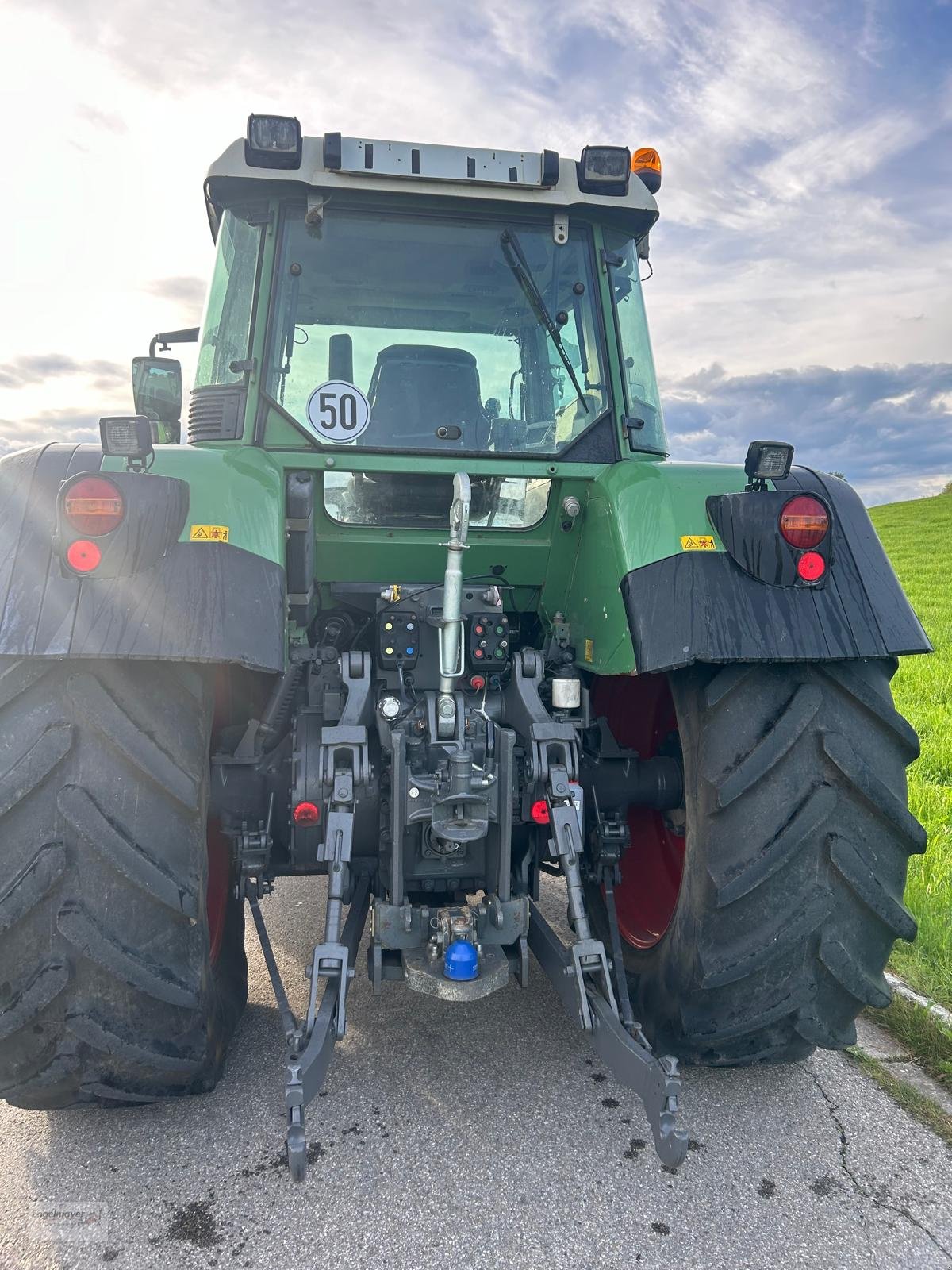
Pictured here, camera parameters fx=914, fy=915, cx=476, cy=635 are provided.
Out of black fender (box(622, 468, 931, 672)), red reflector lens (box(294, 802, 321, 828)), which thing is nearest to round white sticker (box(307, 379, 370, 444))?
black fender (box(622, 468, 931, 672))

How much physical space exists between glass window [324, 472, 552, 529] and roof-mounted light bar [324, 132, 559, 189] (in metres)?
0.96

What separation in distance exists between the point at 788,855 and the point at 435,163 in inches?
93.9

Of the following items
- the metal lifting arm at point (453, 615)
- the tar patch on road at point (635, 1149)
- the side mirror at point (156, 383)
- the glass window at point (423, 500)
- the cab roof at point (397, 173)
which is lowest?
the tar patch on road at point (635, 1149)

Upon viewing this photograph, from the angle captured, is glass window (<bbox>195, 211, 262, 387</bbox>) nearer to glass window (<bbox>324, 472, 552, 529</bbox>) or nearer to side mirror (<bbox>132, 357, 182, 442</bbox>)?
side mirror (<bbox>132, 357, 182, 442</bbox>)

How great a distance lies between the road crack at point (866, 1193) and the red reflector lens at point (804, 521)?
166cm

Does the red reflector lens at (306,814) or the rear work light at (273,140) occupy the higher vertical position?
the rear work light at (273,140)

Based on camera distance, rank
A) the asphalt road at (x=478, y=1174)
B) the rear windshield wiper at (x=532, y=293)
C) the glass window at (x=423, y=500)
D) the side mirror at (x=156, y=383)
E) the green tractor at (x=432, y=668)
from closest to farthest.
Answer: the asphalt road at (x=478, y=1174) < the green tractor at (x=432, y=668) < the glass window at (x=423, y=500) < the rear windshield wiper at (x=532, y=293) < the side mirror at (x=156, y=383)

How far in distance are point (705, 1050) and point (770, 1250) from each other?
52 cm

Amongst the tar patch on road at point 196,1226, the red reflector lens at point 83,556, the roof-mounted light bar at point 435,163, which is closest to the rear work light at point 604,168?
the roof-mounted light bar at point 435,163

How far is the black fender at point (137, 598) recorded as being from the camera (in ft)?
7.23

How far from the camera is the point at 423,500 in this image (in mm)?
3082

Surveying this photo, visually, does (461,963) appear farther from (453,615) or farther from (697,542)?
(697,542)

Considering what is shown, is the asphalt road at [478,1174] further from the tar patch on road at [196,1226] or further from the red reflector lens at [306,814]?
the red reflector lens at [306,814]

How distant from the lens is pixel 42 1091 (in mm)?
2293
